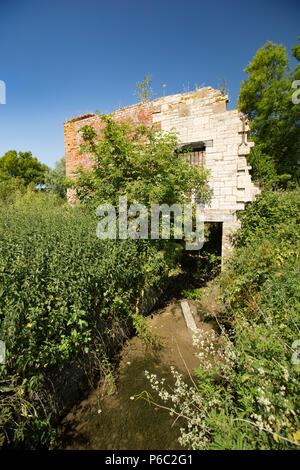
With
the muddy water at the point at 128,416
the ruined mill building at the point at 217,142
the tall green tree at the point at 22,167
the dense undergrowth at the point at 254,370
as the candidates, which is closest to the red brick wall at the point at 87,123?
the ruined mill building at the point at 217,142

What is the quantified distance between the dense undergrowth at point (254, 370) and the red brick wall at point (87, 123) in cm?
557

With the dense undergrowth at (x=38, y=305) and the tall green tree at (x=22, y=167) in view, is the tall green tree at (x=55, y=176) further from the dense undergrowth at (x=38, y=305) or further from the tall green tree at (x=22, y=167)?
the dense undergrowth at (x=38, y=305)

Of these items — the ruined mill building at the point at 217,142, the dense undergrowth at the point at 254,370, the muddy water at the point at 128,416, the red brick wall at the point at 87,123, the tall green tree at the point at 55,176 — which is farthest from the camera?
the tall green tree at the point at 55,176

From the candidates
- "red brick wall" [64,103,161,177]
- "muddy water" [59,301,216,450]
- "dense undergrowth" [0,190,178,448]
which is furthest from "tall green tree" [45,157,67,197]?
"muddy water" [59,301,216,450]

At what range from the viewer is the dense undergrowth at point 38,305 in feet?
7.62

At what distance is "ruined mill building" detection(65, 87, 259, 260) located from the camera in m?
6.30

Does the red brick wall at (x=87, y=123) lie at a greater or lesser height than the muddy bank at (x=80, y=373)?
greater

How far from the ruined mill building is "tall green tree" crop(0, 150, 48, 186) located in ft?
71.0

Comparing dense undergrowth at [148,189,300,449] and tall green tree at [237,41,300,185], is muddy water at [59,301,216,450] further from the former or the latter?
tall green tree at [237,41,300,185]

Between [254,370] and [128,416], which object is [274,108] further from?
[128,416]

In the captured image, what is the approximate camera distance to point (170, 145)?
603 cm

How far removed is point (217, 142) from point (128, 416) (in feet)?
23.0

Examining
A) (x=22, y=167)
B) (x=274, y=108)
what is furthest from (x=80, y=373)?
(x=22, y=167)
